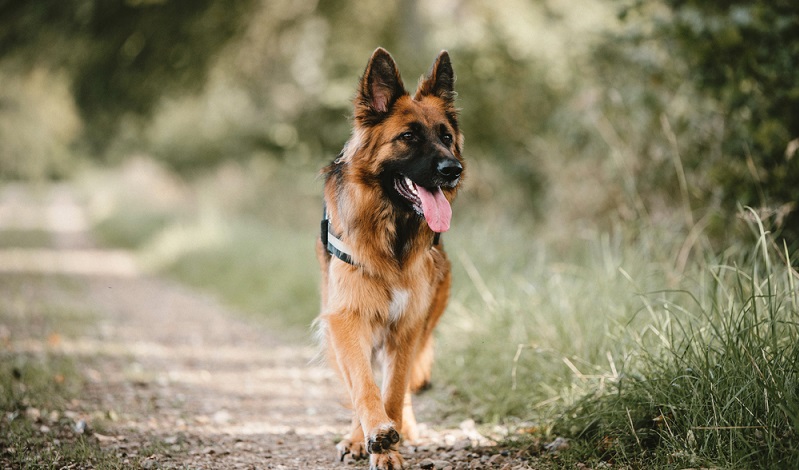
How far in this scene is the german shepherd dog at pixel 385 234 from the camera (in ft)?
11.0

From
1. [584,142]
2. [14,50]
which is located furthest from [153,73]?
[584,142]

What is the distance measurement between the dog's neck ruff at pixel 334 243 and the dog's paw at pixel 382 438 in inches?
35.0

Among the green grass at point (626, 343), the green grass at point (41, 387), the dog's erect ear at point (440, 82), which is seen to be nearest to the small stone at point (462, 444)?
the green grass at point (626, 343)

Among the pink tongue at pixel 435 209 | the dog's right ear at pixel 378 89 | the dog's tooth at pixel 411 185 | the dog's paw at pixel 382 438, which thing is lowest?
the dog's paw at pixel 382 438

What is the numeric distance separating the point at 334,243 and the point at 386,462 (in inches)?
47.3

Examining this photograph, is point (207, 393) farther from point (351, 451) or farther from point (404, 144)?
point (404, 144)

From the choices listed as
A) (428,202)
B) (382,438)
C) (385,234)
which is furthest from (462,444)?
(428,202)

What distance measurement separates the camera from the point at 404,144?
11.4 feet

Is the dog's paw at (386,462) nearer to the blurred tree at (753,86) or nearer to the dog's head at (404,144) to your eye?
the dog's head at (404,144)

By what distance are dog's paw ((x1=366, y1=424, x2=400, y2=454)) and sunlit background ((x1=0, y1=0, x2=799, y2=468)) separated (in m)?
0.94

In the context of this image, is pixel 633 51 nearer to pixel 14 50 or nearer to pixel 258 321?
pixel 258 321

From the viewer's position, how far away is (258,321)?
302 inches

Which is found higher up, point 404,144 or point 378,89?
point 378,89

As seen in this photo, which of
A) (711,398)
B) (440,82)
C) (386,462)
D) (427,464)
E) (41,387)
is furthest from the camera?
(41,387)
